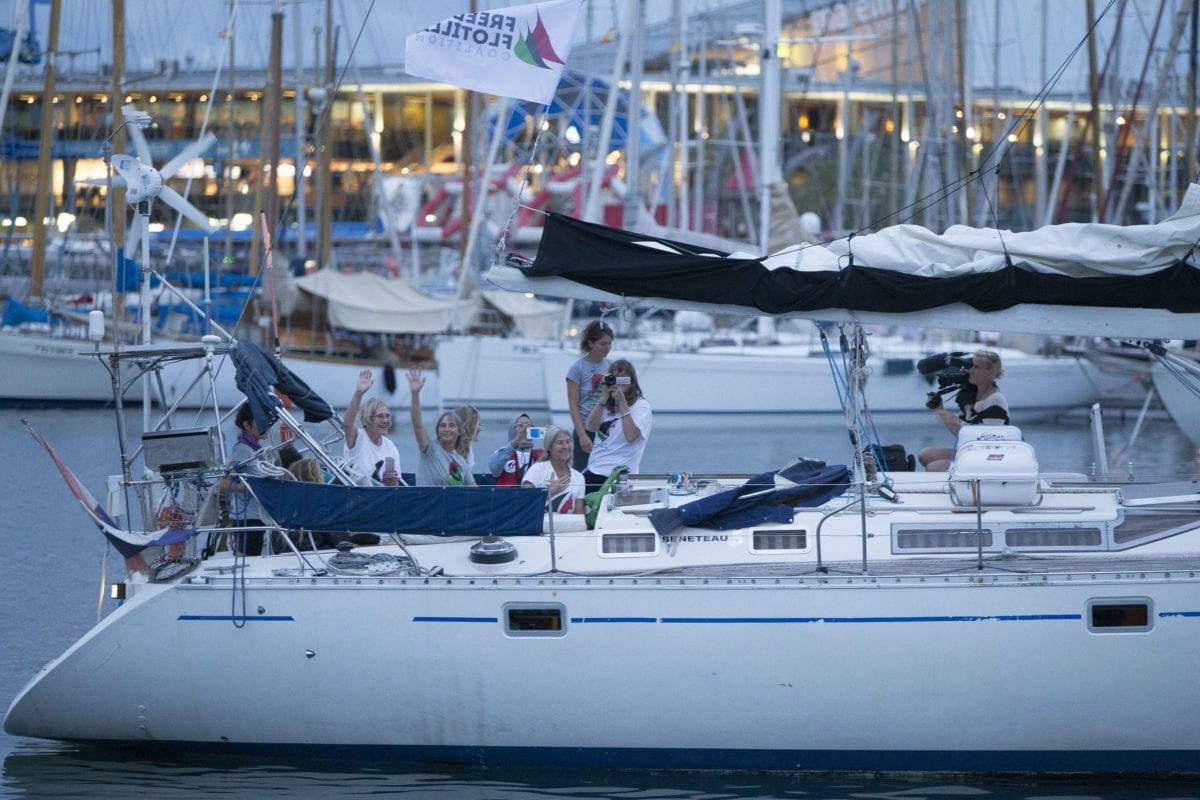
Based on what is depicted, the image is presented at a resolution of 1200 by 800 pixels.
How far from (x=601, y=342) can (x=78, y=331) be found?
28.2 metres

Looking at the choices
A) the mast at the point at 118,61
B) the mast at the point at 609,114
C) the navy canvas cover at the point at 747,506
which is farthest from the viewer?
the mast at the point at 609,114

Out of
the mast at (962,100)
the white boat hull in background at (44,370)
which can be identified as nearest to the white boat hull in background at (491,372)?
the white boat hull in background at (44,370)

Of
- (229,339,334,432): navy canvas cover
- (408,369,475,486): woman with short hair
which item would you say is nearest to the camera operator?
(408,369,475,486): woman with short hair

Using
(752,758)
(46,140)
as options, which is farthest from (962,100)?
(752,758)

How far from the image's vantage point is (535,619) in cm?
902

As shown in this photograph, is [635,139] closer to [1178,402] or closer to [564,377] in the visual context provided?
[564,377]

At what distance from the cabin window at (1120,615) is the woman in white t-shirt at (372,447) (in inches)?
182

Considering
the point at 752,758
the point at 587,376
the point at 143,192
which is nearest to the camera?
the point at 752,758

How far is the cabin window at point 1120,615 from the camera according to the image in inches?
341

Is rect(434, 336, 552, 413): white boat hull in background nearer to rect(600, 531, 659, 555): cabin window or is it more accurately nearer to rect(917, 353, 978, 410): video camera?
rect(917, 353, 978, 410): video camera

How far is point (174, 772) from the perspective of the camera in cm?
971

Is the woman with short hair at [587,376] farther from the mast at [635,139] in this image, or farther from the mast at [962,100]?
the mast at [962,100]

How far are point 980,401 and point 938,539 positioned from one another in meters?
1.56

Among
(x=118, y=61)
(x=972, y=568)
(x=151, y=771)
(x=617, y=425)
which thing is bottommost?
(x=151, y=771)
